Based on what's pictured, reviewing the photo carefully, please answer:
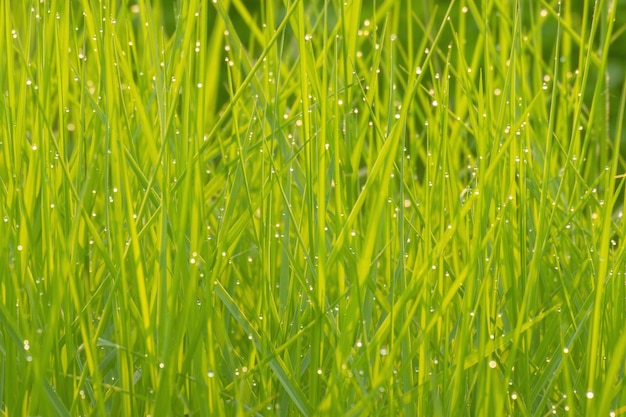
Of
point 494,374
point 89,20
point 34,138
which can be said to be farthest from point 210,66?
point 494,374

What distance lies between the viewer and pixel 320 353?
45.9 inches

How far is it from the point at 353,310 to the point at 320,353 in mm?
75

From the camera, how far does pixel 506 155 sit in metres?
1.33

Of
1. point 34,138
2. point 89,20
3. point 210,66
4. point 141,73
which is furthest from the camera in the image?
point 210,66

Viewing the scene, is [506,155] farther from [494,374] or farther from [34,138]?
[34,138]

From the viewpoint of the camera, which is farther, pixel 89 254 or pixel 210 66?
pixel 210 66

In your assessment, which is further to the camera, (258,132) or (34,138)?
(258,132)

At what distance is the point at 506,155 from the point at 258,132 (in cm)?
50

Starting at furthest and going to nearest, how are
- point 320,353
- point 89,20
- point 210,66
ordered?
point 210,66, point 89,20, point 320,353

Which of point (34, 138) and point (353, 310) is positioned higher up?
point (34, 138)

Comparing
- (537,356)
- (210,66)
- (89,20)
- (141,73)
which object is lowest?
(537,356)

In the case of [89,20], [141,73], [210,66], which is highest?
[89,20]

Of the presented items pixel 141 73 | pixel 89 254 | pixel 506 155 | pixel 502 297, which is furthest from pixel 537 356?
pixel 141 73

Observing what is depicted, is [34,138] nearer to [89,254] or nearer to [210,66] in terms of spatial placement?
[89,254]
